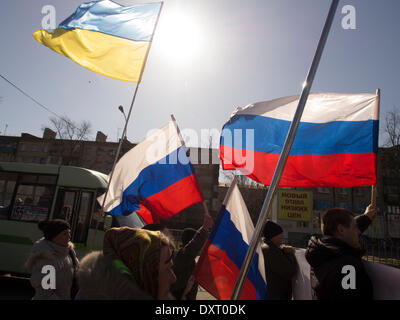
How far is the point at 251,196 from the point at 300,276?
37402 millimetres

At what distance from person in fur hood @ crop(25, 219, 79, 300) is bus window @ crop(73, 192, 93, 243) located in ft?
12.6

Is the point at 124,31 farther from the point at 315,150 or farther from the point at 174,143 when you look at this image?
the point at 315,150

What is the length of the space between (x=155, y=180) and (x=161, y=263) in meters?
2.24

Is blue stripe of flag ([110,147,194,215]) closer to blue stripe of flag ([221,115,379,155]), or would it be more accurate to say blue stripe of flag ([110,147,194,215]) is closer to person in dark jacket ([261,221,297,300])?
blue stripe of flag ([221,115,379,155])

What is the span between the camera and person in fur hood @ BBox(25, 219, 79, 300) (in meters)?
2.75

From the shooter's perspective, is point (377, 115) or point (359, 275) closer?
point (359, 275)

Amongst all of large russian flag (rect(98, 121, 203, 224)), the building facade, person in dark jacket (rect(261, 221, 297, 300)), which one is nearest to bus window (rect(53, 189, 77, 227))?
large russian flag (rect(98, 121, 203, 224))

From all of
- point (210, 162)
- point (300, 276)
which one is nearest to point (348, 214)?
point (300, 276)

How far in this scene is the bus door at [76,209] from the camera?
7.02m

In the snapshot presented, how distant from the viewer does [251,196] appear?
130 ft

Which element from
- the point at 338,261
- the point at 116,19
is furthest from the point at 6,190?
the point at 338,261

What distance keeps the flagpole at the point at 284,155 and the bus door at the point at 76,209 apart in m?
6.18

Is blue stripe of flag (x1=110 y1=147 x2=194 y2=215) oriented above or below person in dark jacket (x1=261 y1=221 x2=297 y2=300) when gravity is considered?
above

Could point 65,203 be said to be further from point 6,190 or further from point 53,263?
point 53,263
